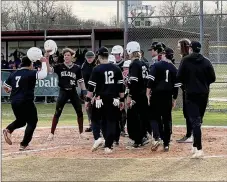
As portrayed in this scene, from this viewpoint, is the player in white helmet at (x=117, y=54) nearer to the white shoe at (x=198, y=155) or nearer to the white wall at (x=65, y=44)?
the white shoe at (x=198, y=155)

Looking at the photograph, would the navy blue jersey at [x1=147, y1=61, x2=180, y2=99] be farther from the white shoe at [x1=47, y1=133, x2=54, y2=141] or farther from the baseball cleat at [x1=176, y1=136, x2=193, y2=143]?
the white shoe at [x1=47, y1=133, x2=54, y2=141]

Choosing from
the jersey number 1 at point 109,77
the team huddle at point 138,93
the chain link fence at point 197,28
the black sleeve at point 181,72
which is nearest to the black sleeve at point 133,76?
the team huddle at point 138,93

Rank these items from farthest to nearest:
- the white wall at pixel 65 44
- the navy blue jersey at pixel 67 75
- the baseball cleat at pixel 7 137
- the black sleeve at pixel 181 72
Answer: the white wall at pixel 65 44
the navy blue jersey at pixel 67 75
the baseball cleat at pixel 7 137
the black sleeve at pixel 181 72

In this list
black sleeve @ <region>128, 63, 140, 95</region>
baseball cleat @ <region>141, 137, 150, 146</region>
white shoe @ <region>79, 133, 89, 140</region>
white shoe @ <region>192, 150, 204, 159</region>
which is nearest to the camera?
white shoe @ <region>192, 150, 204, 159</region>

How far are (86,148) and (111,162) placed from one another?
1857 millimetres

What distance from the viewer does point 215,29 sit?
1977 cm

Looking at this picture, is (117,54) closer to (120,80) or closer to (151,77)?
(120,80)

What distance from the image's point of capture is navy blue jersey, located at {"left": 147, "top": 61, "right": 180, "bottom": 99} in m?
10.1

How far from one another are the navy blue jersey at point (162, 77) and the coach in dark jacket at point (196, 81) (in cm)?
61

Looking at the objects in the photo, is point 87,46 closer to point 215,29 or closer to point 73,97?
point 215,29

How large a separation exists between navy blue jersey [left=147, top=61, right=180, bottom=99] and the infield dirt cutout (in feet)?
4.14

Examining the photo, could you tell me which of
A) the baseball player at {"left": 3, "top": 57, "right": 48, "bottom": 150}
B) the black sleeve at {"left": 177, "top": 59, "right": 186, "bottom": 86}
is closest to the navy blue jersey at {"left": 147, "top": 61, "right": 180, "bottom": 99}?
the black sleeve at {"left": 177, "top": 59, "right": 186, "bottom": 86}

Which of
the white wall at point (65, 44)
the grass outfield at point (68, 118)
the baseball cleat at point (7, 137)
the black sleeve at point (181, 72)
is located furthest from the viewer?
the white wall at point (65, 44)

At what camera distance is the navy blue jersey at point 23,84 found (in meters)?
10.6
